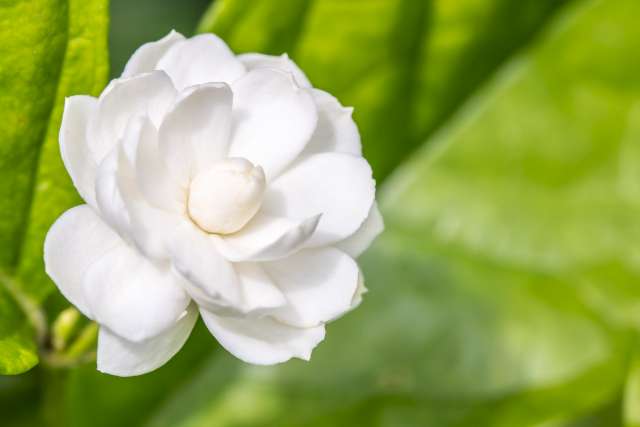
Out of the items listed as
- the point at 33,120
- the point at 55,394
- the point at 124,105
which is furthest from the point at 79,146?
the point at 55,394

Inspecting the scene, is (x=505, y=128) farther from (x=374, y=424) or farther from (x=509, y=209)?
(x=374, y=424)

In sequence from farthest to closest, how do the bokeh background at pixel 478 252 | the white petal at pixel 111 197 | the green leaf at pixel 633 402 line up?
1. the bokeh background at pixel 478 252
2. the green leaf at pixel 633 402
3. the white petal at pixel 111 197

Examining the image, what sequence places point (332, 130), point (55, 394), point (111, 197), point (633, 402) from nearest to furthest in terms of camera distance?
point (111, 197) → point (332, 130) → point (55, 394) → point (633, 402)

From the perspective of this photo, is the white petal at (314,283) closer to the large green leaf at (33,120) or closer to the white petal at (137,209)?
the white petal at (137,209)

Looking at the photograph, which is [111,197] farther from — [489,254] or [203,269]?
[489,254]

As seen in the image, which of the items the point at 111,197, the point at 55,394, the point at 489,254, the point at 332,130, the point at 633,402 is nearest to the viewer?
the point at 111,197

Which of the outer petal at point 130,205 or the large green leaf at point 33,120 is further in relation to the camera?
the large green leaf at point 33,120

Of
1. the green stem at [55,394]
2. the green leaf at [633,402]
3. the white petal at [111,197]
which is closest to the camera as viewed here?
the white petal at [111,197]

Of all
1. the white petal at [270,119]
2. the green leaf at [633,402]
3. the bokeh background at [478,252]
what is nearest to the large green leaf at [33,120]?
the white petal at [270,119]

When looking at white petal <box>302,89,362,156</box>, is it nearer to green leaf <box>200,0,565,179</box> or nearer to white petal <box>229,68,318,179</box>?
white petal <box>229,68,318,179</box>
